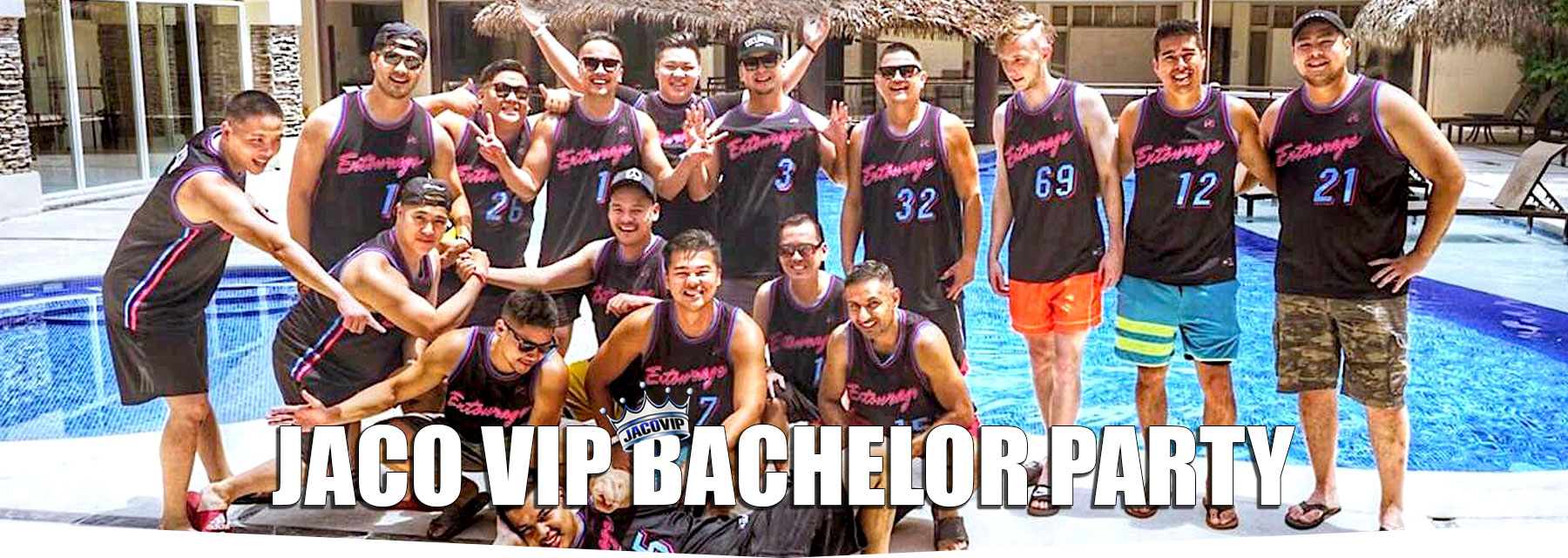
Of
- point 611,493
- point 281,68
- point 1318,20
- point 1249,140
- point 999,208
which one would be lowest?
point 611,493

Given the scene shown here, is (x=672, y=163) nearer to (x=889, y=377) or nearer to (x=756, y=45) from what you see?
(x=756, y=45)

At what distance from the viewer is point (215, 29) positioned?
6043 mm

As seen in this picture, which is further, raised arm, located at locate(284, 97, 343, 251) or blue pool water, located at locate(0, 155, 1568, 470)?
blue pool water, located at locate(0, 155, 1568, 470)

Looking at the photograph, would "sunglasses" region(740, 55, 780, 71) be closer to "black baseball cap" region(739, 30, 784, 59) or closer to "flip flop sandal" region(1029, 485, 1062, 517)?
"black baseball cap" region(739, 30, 784, 59)

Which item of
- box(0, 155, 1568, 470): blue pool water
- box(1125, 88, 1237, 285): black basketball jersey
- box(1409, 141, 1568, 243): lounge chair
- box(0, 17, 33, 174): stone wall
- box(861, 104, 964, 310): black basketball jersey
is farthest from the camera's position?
box(0, 17, 33, 174): stone wall

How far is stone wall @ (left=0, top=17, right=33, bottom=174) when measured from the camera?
10751 millimetres

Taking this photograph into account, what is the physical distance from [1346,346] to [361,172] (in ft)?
10.8

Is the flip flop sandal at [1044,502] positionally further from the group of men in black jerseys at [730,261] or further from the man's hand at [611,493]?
the man's hand at [611,493]

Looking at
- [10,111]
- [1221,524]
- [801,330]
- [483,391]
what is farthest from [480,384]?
[10,111]

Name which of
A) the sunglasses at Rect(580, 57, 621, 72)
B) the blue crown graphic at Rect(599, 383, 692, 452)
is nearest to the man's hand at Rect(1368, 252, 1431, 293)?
the blue crown graphic at Rect(599, 383, 692, 452)

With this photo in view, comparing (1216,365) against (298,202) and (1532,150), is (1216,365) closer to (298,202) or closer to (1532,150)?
(298,202)

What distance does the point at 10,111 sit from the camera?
36.0 feet

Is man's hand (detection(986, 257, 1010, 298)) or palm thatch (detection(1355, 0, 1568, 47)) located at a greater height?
palm thatch (detection(1355, 0, 1568, 47))

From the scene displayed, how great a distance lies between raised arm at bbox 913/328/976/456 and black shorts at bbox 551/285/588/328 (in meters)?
1.15
